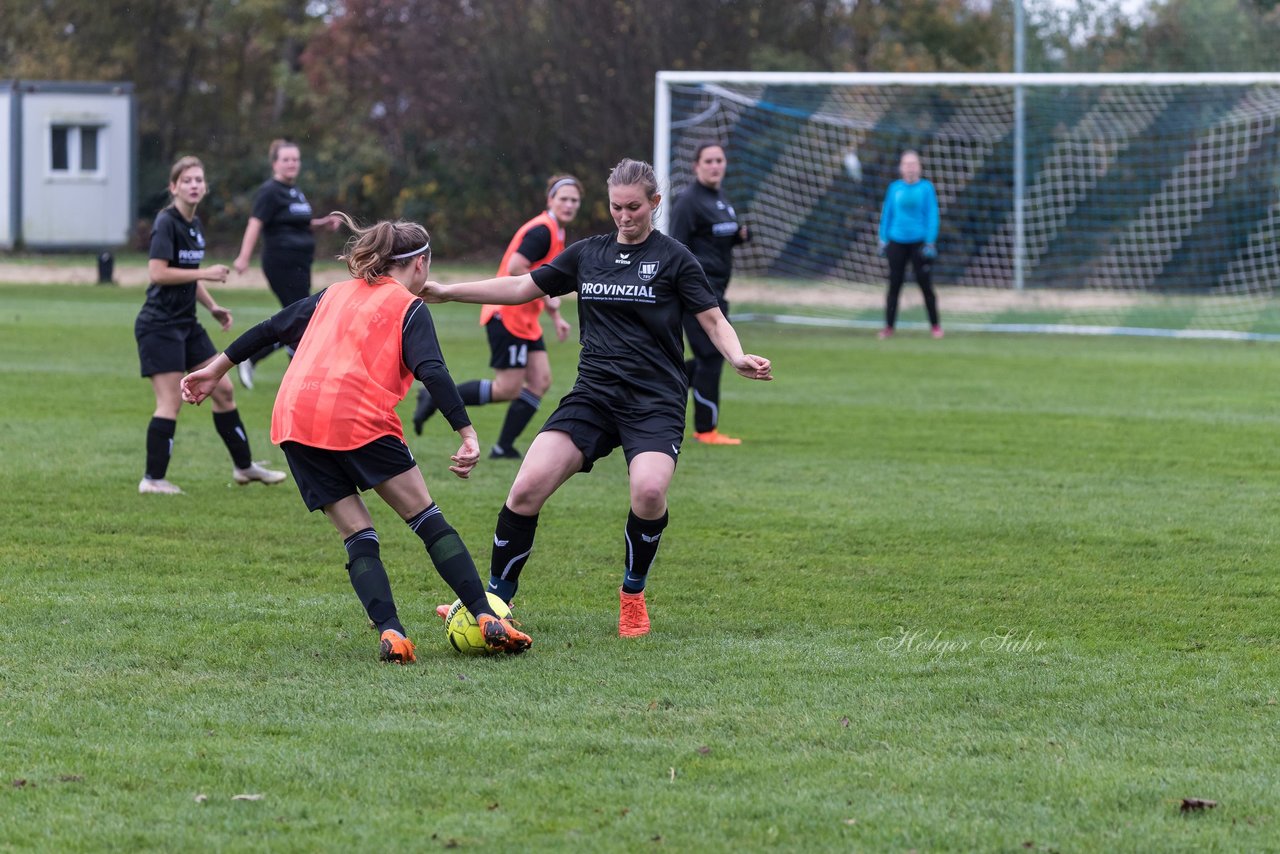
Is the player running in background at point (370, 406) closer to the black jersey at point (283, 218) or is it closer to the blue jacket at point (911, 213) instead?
the black jersey at point (283, 218)

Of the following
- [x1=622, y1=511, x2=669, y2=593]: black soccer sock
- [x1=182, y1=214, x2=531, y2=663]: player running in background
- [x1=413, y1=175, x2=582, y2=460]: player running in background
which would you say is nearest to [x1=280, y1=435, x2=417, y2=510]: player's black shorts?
[x1=182, y1=214, x2=531, y2=663]: player running in background

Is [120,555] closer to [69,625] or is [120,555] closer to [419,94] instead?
[69,625]

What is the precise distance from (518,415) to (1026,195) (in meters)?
17.3

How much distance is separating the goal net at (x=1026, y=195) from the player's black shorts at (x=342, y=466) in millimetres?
17050

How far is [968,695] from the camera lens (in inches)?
207

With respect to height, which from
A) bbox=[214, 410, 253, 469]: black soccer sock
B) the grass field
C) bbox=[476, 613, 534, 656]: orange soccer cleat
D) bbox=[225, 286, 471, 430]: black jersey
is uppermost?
bbox=[225, 286, 471, 430]: black jersey

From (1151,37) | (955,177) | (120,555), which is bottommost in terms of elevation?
(120,555)

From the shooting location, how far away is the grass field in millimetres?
4145

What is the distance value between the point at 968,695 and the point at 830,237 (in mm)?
20608

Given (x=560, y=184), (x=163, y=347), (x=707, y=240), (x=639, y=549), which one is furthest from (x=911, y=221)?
(x=639, y=549)

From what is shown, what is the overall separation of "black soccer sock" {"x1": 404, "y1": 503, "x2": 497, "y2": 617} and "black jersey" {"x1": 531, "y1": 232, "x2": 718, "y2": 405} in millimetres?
805

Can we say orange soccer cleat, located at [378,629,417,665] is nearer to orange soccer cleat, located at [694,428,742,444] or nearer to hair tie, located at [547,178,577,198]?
hair tie, located at [547,178,577,198]

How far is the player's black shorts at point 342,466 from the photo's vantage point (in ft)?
18.6

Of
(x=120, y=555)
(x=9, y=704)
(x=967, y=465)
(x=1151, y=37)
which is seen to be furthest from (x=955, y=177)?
(x=9, y=704)
